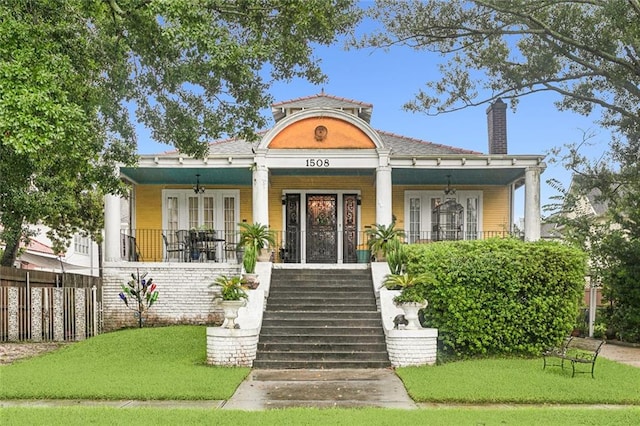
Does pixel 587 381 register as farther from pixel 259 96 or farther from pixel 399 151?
pixel 399 151

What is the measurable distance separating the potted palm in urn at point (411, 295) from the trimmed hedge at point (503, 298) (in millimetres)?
250

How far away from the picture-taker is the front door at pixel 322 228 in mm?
18531

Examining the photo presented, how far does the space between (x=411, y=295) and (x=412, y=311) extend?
0.30 meters

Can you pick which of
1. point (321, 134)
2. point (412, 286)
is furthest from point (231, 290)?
point (321, 134)

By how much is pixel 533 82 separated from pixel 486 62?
1.51m

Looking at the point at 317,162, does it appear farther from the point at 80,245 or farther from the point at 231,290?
the point at 80,245

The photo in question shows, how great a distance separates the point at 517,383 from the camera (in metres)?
8.66

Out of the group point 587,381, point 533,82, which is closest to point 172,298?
point 587,381

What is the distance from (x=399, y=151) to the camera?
18.6 metres

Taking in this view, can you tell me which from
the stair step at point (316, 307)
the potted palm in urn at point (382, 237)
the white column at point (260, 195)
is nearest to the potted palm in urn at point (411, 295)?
the stair step at point (316, 307)

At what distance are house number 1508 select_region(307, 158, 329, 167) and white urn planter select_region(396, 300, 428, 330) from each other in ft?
21.7

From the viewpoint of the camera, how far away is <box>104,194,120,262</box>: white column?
1608cm

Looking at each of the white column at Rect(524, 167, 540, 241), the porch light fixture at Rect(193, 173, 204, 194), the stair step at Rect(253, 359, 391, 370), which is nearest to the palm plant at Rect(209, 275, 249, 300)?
the stair step at Rect(253, 359, 391, 370)

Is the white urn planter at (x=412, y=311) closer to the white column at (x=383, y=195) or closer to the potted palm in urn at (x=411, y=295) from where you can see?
the potted palm in urn at (x=411, y=295)
